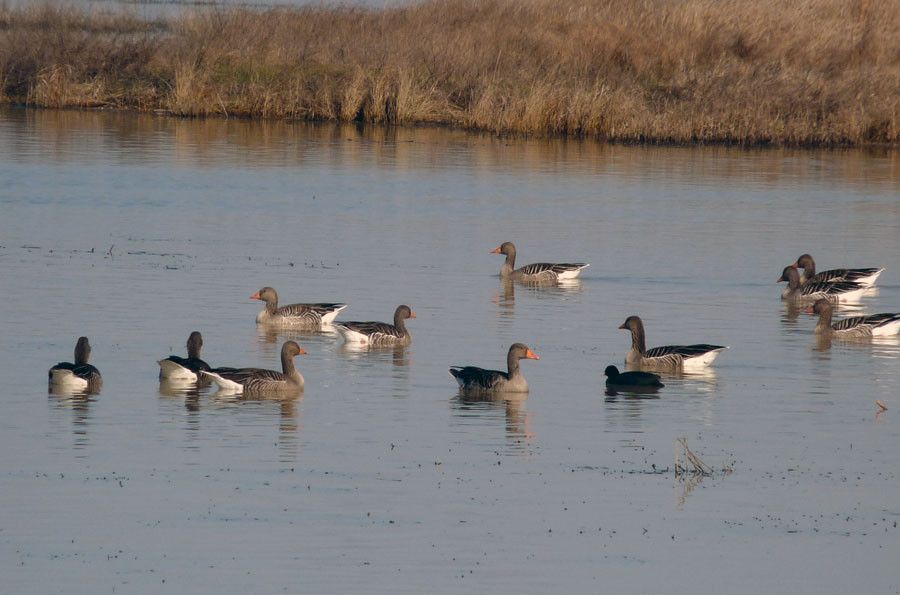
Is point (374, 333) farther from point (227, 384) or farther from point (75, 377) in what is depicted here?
point (75, 377)

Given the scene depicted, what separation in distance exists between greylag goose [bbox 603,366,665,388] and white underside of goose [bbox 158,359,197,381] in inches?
164

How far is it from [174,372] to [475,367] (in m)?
2.96

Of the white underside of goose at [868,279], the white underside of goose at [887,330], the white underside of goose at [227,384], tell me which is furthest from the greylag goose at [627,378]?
the white underside of goose at [868,279]

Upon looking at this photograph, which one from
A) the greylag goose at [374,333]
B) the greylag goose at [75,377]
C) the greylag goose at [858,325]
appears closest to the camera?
the greylag goose at [75,377]

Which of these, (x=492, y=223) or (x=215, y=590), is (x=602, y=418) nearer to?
(x=215, y=590)

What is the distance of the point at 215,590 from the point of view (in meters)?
10.2

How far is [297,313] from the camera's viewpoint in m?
19.8

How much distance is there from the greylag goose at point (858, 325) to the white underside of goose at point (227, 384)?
7908mm

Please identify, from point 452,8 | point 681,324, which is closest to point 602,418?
point 681,324

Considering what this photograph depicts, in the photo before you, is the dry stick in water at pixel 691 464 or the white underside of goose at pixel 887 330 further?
the white underside of goose at pixel 887 330

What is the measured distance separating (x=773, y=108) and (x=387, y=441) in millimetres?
29786

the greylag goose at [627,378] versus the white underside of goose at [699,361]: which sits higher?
the white underside of goose at [699,361]

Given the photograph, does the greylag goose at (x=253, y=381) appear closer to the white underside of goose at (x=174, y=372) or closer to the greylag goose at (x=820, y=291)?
the white underside of goose at (x=174, y=372)

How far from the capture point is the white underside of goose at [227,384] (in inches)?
634
